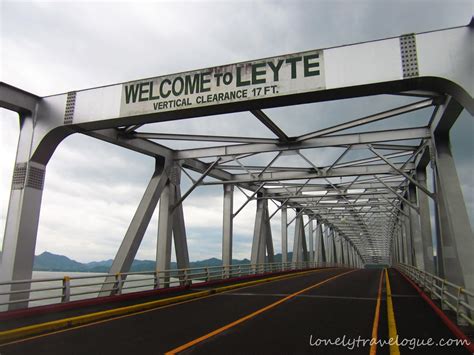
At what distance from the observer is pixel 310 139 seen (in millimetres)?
18250

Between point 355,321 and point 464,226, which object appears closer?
point 355,321

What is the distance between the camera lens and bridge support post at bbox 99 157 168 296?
1633 centimetres

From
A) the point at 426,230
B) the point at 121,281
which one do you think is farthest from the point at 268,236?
the point at 121,281

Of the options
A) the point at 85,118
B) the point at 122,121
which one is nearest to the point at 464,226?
the point at 122,121

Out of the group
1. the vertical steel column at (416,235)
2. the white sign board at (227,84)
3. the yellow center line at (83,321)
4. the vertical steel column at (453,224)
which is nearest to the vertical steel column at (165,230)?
the yellow center line at (83,321)

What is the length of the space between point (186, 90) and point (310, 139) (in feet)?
27.1

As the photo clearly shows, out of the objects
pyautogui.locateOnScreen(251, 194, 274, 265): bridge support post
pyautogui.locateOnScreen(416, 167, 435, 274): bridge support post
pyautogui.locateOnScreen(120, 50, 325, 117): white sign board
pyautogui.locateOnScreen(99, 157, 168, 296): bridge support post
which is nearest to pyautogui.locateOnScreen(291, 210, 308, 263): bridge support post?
pyautogui.locateOnScreen(251, 194, 274, 265): bridge support post

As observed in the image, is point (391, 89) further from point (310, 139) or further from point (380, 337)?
point (310, 139)

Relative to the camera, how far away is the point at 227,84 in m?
11.4

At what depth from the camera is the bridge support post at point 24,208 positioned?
12.2 meters

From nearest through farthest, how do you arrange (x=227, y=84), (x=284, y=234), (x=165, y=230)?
(x=227, y=84)
(x=165, y=230)
(x=284, y=234)

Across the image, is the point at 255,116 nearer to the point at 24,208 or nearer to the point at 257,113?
the point at 257,113

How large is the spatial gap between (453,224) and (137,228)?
12489 mm

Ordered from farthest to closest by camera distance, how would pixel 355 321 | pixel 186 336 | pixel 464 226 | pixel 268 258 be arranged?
pixel 268 258, pixel 464 226, pixel 355 321, pixel 186 336
